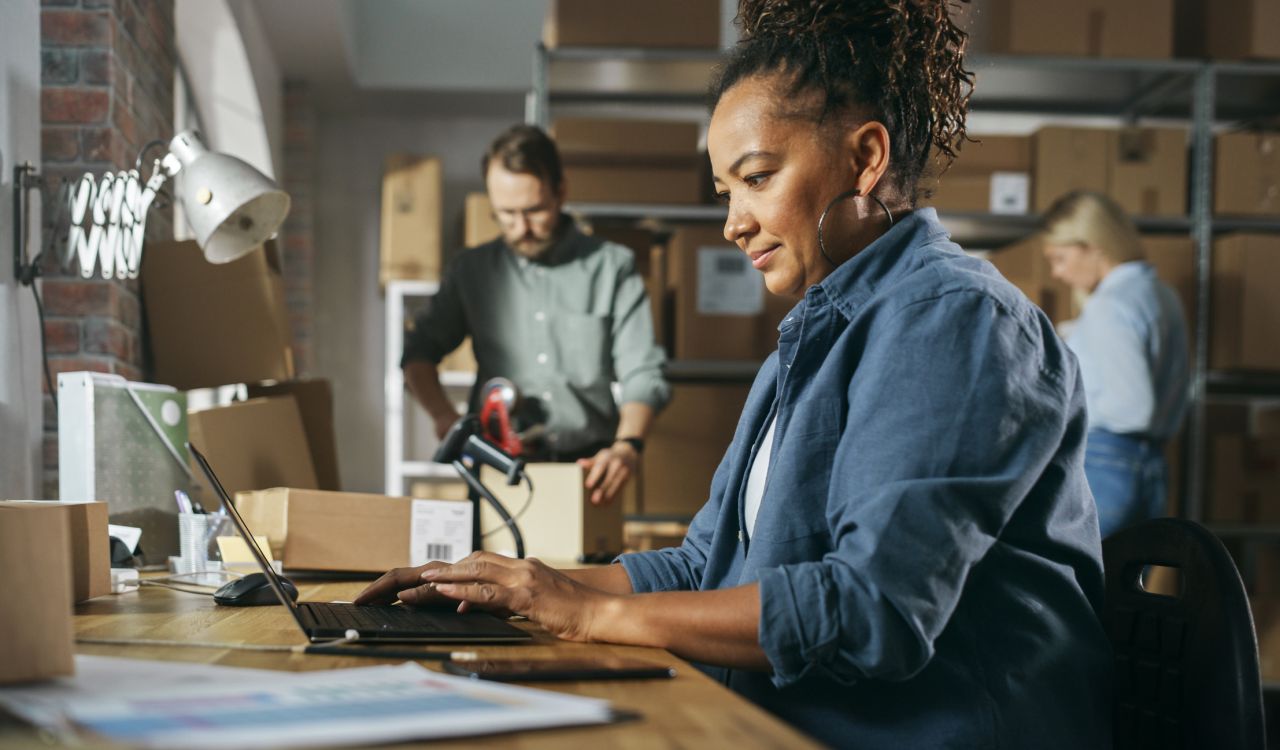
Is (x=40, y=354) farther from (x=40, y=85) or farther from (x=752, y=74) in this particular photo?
(x=752, y=74)

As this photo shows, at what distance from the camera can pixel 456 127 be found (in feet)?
18.8

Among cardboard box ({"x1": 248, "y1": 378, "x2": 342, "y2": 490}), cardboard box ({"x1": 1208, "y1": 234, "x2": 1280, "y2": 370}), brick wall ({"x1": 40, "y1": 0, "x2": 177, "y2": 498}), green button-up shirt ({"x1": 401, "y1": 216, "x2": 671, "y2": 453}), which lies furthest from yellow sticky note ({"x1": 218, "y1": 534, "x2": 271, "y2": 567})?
cardboard box ({"x1": 1208, "y1": 234, "x2": 1280, "y2": 370})

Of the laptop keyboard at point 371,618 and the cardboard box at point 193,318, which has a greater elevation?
the cardboard box at point 193,318

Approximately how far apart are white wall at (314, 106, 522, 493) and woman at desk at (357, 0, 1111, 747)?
177 inches

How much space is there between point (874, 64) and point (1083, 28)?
9.56 feet

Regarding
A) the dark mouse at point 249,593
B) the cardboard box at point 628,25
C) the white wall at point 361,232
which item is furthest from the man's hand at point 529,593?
the white wall at point 361,232

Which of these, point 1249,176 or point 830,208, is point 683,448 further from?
point 830,208

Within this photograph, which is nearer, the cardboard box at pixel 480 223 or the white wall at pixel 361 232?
the cardboard box at pixel 480 223

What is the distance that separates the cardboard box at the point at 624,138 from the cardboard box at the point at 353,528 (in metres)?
1.97

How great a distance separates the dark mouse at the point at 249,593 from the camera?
4.43ft

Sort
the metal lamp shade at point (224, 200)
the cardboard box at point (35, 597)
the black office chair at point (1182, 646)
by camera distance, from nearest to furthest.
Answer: the cardboard box at point (35, 597) < the black office chair at point (1182, 646) < the metal lamp shade at point (224, 200)

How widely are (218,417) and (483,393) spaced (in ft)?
2.66

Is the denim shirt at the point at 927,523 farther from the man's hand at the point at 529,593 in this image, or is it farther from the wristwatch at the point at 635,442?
the wristwatch at the point at 635,442

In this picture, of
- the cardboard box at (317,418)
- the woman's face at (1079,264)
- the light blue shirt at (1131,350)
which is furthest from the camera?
the woman's face at (1079,264)
